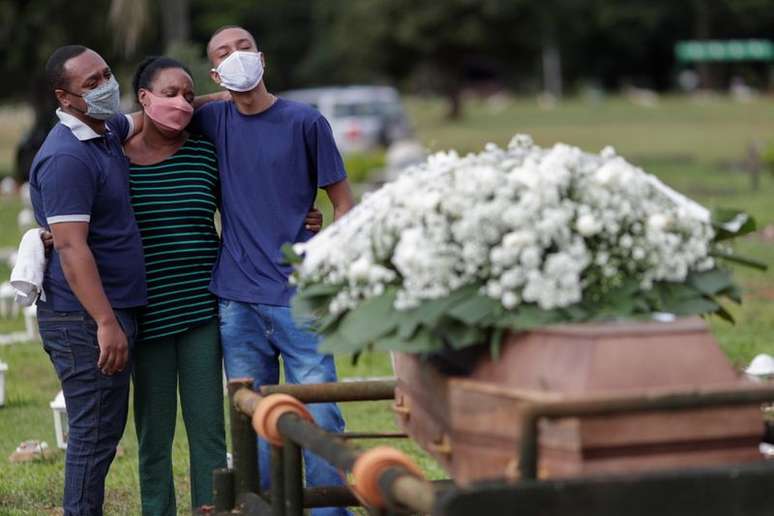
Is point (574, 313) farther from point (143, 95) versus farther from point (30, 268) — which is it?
point (143, 95)

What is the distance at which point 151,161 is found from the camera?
5.54 m

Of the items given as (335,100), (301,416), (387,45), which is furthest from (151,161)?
(387,45)

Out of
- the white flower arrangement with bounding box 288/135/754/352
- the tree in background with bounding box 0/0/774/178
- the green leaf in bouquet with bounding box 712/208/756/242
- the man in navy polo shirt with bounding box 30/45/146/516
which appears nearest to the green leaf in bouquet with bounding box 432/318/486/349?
the white flower arrangement with bounding box 288/135/754/352

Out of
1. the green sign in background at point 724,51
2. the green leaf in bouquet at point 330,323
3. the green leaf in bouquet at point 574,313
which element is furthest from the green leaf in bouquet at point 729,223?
the green sign in background at point 724,51

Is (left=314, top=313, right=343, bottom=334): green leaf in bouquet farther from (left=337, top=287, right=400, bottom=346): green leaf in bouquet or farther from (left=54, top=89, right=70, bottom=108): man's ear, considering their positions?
(left=54, top=89, right=70, bottom=108): man's ear

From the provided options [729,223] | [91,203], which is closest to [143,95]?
[91,203]

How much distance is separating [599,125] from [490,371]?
46710mm

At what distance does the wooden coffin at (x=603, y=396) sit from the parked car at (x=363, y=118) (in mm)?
29602

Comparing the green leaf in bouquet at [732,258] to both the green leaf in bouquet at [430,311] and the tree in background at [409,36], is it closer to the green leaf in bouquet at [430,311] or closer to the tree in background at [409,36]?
the green leaf in bouquet at [430,311]

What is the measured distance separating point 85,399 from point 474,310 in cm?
217

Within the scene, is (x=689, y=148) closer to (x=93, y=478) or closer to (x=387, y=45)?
(x=387, y=45)

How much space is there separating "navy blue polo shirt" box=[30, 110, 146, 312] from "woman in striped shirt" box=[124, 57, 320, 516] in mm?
143

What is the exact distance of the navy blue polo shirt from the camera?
5070mm

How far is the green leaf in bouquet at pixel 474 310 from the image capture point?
3.56 meters
